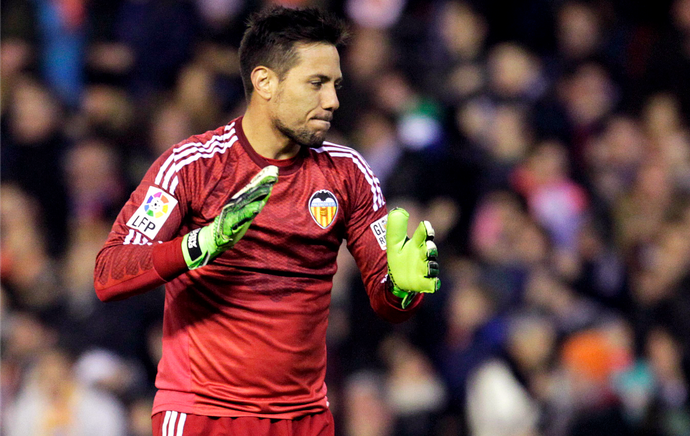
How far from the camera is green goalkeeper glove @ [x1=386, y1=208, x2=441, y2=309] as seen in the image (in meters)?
3.51

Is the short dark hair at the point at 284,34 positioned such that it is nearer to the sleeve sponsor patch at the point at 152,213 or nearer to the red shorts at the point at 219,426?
the sleeve sponsor patch at the point at 152,213

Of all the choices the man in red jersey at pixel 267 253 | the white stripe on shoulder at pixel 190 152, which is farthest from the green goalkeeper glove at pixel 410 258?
the white stripe on shoulder at pixel 190 152

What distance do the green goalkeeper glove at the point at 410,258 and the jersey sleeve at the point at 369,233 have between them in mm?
157

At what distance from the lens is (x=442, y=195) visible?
25.9 feet

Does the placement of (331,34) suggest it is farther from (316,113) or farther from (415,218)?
(415,218)

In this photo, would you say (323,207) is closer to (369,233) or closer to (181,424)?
(369,233)

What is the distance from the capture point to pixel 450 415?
275 inches

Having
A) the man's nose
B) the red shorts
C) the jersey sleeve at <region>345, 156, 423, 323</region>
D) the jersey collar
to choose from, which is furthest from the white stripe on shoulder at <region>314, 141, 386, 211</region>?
the red shorts

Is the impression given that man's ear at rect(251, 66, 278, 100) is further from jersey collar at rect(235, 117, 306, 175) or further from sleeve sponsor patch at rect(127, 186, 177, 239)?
sleeve sponsor patch at rect(127, 186, 177, 239)

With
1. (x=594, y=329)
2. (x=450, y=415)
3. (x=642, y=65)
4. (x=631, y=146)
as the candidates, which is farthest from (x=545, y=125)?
(x=450, y=415)

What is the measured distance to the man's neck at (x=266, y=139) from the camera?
3814mm

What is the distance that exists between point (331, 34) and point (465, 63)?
5.41 m

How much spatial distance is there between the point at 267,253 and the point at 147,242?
0.41m

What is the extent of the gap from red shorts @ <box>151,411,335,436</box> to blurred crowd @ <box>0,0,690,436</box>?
10.9 feet
